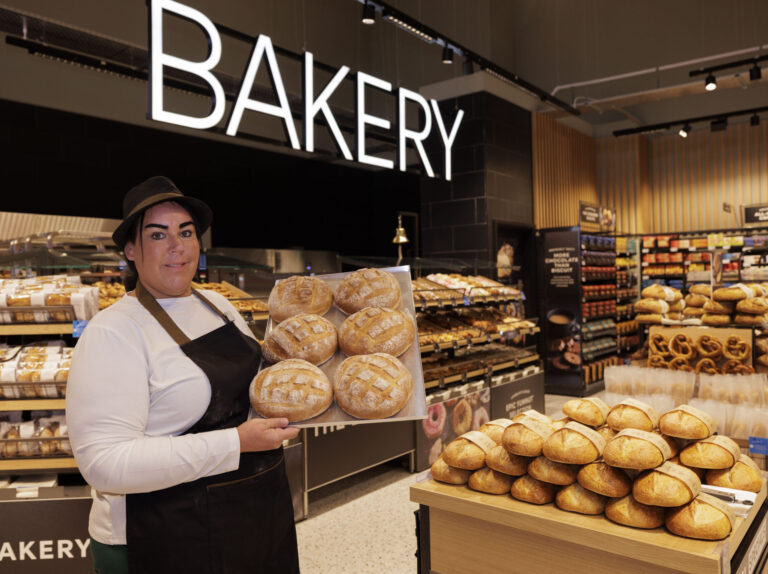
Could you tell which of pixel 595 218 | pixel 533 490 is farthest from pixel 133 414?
pixel 595 218

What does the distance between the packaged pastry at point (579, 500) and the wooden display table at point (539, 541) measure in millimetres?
20

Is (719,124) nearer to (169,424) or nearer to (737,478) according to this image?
(737,478)

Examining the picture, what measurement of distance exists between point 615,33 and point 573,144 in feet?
6.57

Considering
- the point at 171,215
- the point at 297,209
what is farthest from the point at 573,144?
the point at 171,215

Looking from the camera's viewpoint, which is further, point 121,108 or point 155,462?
point 121,108

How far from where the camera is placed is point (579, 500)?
1556 millimetres

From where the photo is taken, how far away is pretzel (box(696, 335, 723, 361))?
3432 mm

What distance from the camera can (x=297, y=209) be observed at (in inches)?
360

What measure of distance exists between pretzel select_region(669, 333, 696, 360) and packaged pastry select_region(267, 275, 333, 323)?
2666 millimetres

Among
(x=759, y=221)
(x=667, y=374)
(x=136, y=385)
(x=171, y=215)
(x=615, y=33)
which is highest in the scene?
(x=615, y=33)

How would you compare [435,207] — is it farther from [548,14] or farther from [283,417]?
[283,417]

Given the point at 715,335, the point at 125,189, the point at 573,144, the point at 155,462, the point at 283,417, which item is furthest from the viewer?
the point at 573,144

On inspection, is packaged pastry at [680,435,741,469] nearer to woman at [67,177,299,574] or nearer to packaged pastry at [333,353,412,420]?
packaged pastry at [333,353,412,420]

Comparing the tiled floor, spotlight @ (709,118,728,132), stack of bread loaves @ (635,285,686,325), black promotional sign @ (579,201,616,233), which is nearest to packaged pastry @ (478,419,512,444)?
the tiled floor
